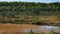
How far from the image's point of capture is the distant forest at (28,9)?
19.3 meters

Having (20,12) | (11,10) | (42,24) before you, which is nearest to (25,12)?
(20,12)

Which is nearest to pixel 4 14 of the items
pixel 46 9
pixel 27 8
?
pixel 27 8

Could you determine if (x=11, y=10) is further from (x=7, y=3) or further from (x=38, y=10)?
(x=38, y=10)

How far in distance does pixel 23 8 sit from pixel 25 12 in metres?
1.37

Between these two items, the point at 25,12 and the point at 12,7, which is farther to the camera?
the point at 12,7

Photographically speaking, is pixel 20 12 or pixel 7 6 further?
pixel 7 6

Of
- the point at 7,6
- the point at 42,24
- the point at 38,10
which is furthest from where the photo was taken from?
the point at 7,6

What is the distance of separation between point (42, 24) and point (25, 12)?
594 cm

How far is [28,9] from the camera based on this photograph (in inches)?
818

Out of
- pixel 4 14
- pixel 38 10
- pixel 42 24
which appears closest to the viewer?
pixel 42 24

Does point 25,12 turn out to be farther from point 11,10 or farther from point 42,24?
point 42,24

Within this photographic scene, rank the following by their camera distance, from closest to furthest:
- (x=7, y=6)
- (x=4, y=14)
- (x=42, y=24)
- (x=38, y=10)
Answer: (x=42, y=24), (x=4, y=14), (x=38, y=10), (x=7, y=6)

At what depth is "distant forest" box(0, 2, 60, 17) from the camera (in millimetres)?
19303

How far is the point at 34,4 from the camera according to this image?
2205 cm
